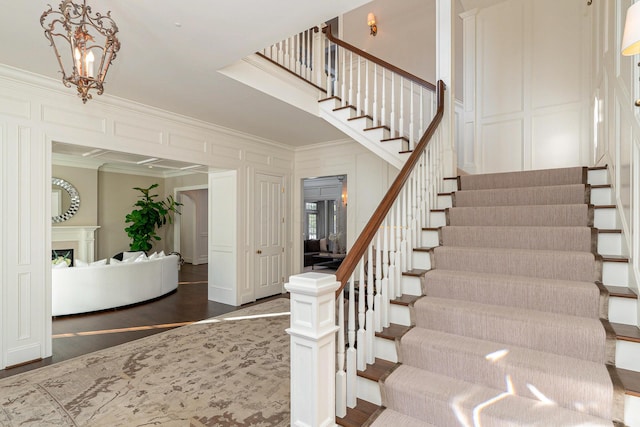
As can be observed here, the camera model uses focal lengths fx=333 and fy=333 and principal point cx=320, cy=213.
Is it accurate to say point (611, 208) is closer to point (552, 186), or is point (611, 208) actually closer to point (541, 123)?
point (552, 186)

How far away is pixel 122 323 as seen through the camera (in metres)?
4.38

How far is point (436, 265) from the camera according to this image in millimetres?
2580

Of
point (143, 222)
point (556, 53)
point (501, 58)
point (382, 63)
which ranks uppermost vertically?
point (501, 58)

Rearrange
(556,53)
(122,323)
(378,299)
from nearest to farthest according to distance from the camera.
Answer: (378,299) < (556,53) < (122,323)

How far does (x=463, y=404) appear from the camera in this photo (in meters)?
1.60

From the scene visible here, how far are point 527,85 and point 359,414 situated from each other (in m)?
4.64

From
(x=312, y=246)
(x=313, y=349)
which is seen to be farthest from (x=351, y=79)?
(x=312, y=246)

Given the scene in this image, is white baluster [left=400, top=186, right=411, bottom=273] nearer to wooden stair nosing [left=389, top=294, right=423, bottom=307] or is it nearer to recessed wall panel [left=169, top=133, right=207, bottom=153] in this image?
wooden stair nosing [left=389, top=294, right=423, bottom=307]

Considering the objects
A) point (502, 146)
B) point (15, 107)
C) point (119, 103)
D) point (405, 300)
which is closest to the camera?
point (405, 300)

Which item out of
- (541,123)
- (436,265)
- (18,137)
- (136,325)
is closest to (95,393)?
(136,325)

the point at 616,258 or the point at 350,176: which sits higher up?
the point at 350,176

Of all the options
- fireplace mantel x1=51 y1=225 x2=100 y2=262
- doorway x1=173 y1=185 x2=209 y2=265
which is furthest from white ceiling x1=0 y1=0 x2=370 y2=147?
doorway x1=173 y1=185 x2=209 y2=265

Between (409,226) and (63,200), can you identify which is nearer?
(409,226)

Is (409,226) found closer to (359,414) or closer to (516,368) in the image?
(516,368)
